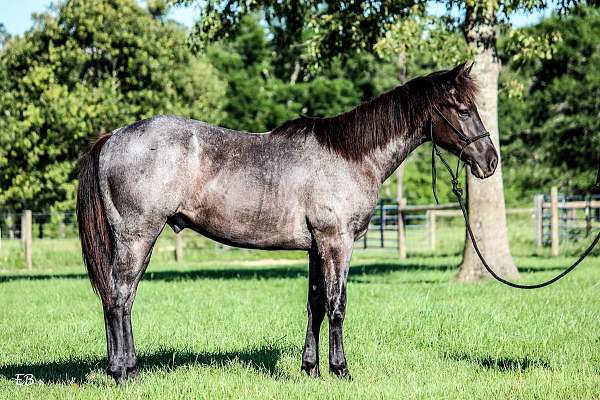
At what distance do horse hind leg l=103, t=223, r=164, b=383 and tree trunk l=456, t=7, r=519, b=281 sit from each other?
9.28 metres

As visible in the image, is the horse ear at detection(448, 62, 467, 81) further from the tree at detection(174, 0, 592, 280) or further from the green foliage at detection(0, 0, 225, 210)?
the green foliage at detection(0, 0, 225, 210)

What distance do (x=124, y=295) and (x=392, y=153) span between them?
2.36m

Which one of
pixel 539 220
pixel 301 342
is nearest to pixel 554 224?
pixel 539 220

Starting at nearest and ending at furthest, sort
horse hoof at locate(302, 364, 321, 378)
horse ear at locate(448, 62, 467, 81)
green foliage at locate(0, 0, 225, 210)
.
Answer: horse ear at locate(448, 62, 467, 81), horse hoof at locate(302, 364, 321, 378), green foliage at locate(0, 0, 225, 210)

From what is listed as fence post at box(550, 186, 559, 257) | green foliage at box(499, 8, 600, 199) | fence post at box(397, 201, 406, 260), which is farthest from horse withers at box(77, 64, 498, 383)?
green foliage at box(499, 8, 600, 199)

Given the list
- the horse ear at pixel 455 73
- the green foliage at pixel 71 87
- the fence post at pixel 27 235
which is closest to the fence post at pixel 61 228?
the fence post at pixel 27 235

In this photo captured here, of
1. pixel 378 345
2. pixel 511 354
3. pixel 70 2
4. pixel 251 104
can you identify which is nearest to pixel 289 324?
pixel 378 345

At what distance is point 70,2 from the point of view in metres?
31.3

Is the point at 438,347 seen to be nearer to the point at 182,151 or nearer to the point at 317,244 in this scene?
the point at 317,244

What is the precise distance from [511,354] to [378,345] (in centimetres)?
122

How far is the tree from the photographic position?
46.0 feet

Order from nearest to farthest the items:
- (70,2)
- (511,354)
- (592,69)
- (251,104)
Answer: (511,354)
(70,2)
(592,69)
(251,104)

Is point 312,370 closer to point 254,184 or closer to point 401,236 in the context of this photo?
point 254,184

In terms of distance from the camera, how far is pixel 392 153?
6.22 m
